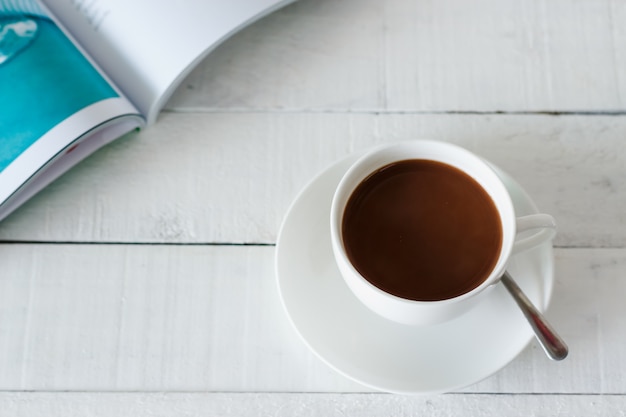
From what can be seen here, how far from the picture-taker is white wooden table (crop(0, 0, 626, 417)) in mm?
691

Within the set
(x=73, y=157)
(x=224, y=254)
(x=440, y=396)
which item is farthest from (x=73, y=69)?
(x=440, y=396)

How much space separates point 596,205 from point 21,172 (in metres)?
0.58

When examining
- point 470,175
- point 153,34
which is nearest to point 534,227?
point 470,175

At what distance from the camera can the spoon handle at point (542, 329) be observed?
60 cm

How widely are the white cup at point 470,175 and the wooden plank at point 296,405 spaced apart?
122mm

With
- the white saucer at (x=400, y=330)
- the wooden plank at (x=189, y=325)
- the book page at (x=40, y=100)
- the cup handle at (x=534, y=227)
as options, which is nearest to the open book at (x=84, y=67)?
the book page at (x=40, y=100)

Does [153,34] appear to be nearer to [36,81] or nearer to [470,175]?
[36,81]

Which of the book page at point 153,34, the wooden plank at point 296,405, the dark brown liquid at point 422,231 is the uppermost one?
the book page at point 153,34

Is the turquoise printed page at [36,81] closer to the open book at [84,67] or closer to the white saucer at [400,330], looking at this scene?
the open book at [84,67]

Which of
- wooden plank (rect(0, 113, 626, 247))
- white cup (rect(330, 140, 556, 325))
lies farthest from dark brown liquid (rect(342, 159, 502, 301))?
wooden plank (rect(0, 113, 626, 247))

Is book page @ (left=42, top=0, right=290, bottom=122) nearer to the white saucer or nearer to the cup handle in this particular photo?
the white saucer

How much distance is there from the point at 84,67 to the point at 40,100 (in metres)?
0.06

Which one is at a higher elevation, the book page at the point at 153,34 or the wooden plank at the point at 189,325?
the book page at the point at 153,34

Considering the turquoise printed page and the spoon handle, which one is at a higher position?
the turquoise printed page
